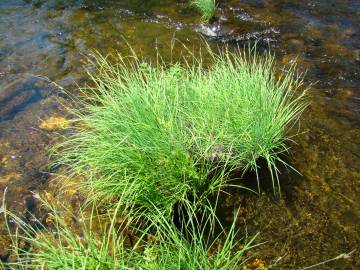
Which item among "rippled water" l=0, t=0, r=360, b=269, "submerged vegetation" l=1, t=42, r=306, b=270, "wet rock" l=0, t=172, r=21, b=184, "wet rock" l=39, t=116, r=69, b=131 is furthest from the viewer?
"wet rock" l=39, t=116, r=69, b=131

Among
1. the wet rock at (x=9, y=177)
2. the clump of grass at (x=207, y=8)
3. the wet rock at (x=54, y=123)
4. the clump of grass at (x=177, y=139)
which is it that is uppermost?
the clump of grass at (x=207, y=8)

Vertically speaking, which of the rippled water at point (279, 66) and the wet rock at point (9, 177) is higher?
the rippled water at point (279, 66)

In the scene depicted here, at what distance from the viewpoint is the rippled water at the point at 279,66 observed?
10.3ft

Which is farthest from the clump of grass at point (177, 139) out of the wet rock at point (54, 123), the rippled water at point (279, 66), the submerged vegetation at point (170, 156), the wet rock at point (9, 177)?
the wet rock at point (54, 123)

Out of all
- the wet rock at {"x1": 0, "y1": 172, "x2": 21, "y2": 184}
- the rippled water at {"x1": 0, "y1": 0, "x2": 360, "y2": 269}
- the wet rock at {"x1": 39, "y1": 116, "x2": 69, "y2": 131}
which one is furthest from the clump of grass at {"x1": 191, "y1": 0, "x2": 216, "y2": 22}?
the wet rock at {"x1": 0, "y1": 172, "x2": 21, "y2": 184}

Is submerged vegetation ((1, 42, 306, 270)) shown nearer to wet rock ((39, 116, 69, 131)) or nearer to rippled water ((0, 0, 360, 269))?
rippled water ((0, 0, 360, 269))

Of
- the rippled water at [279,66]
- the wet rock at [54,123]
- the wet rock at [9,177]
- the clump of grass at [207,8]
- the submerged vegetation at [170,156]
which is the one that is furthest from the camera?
the clump of grass at [207,8]

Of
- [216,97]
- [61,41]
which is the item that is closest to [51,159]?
[216,97]

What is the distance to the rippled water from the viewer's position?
315cm

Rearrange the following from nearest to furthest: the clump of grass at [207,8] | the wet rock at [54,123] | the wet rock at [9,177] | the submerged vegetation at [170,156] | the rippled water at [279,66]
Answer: the submerged vegetation at [170,156]
the rippled water at [279,66]
the wet rock at [9,177]
the wet rock at [54,123]
the clump of grass at [207,8]

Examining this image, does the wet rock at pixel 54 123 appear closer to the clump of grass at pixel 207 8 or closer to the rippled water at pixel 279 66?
the rippled water at pixel 279 66

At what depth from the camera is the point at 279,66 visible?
5.48 metres

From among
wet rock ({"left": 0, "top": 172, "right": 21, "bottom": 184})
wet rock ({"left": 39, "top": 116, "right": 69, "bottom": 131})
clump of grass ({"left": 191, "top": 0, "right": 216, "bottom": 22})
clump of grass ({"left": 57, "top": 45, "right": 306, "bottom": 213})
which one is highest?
clump of grass ({"left": 191, "top": 0, "right": 216, "bottom": 22})

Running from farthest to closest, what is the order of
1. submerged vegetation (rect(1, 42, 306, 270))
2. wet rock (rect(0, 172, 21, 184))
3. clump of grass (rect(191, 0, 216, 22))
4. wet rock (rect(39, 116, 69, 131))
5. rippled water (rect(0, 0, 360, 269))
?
clump of grass (rect(191, 0, 216, 22)) → wet rock (rect(39, 116, 69, 131)) → wet rock (rect(0, 172, 21, 184)) → rippled water (rect(0, 0, 360, 269)) → submerged vegetation (rect(1, 42, 306, 270))
